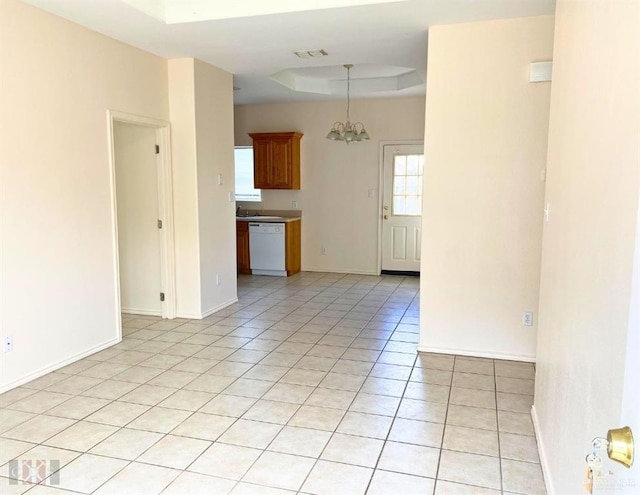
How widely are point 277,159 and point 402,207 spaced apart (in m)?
2.02

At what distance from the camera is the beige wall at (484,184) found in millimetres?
3738

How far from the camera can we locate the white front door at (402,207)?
24.2 feet

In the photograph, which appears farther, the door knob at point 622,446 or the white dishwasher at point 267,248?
the white dishwasher at point 267,248

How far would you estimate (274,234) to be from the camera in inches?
295

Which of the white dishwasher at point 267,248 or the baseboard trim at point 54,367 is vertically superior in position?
the white dishwasher at point 267,248

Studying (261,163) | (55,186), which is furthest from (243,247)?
(55,186)

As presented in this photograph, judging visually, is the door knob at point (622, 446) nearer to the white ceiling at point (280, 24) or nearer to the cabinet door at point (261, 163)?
the white ceiling at point (280, 24)

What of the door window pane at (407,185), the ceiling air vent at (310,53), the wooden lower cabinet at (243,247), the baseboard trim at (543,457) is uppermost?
the ceiling air vent at (310,53)

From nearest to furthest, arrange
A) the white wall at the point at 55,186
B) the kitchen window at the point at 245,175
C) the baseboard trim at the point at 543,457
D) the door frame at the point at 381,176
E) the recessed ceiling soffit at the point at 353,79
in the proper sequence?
the baseboard trim at the point at 543,457, the white wall at the point at 55,186, the recessed ceiling soffit at the point at 353,79, the door frame at the point at 381,176, the kitchen window at the point at 245,175

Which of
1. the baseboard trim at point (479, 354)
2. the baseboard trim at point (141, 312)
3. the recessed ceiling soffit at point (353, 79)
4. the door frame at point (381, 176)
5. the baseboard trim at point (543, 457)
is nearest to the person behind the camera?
the baseboard trim at point (543, 457)

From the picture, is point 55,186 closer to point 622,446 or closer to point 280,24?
point 280,24

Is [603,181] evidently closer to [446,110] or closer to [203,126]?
[446,110]

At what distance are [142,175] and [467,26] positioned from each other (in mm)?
3293

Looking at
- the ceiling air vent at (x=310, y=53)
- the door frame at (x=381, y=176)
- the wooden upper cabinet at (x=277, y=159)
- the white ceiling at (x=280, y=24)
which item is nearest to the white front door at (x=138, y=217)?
the white ceiling at (x=280, y=24)
